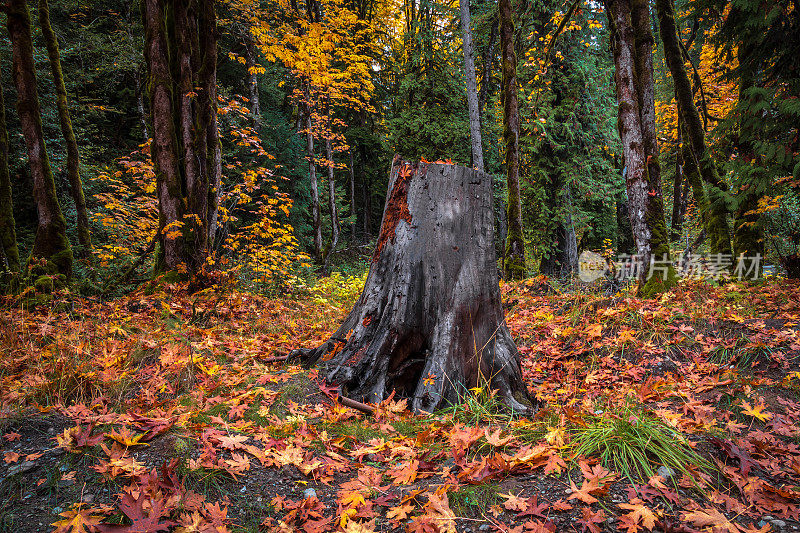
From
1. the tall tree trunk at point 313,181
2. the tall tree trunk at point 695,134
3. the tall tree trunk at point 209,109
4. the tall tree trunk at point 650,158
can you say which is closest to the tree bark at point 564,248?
the tall tree trunk at point 695,134

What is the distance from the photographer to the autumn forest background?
1780mm

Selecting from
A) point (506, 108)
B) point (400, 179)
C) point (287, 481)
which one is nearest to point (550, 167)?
point (506, 108)

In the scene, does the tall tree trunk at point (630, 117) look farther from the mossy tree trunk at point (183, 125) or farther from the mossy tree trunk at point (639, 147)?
the mossy tree trunk at point (183, 125)

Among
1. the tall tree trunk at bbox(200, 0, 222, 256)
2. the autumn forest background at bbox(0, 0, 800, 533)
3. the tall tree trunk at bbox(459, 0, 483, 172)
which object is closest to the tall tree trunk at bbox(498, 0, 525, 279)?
the autumn forest background at bbox(0, 0, 800, 533)

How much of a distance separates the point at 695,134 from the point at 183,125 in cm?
1015

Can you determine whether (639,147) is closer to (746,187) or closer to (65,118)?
(746,187)

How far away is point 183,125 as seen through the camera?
716cm

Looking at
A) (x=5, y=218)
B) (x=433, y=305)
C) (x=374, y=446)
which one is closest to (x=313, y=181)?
(x=5, y=218)

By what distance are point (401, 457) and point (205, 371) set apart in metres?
2.06

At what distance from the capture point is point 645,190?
6164 millimetres

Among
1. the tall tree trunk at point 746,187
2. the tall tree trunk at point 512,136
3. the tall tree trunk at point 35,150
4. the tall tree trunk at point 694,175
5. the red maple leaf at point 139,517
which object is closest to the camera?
the red maple leaf at point 139,517

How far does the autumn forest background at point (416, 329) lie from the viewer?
5.84 feet

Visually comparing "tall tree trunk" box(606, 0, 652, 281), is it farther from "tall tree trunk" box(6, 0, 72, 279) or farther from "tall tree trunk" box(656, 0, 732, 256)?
"tall tree trunk" box(6, 0, 72, 279)

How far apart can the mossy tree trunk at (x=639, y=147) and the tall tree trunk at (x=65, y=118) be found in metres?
11.3
